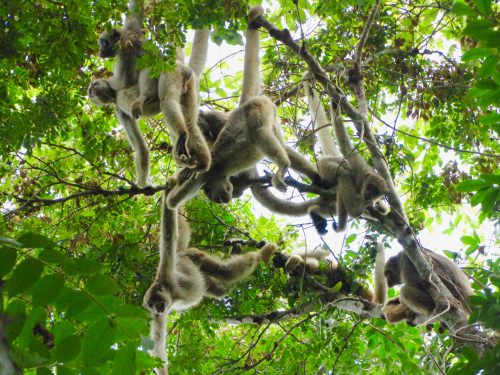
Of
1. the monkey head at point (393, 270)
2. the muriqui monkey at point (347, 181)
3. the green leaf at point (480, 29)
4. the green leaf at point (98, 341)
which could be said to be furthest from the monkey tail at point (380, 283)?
the green leaf at point (98, 341)

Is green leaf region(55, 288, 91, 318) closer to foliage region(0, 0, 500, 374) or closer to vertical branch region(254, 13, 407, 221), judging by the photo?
foliage region(0, 0, 500, 374)

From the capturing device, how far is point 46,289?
7.13 ft

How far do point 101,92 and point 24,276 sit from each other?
6157 mm

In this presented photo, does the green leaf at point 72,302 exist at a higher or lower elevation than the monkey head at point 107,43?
lower

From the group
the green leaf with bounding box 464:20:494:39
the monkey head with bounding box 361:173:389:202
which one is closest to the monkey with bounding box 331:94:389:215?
the monkey head with bounding box 361:173:389:202

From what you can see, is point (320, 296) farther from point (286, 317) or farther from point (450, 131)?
point (450, 131)

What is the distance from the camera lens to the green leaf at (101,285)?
229 cm

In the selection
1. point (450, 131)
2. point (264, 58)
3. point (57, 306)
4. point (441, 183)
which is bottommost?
point (57, 306)

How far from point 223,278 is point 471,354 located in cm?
613

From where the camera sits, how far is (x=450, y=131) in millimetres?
8664

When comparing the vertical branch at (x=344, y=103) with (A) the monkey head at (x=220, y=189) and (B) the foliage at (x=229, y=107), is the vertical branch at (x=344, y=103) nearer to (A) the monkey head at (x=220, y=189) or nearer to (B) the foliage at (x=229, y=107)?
(B) the foliage at (x=229, y=107)

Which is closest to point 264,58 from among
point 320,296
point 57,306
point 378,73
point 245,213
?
point 378,73

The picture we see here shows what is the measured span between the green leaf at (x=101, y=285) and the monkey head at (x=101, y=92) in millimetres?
5856

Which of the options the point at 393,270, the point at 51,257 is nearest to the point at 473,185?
the point at 51,257
